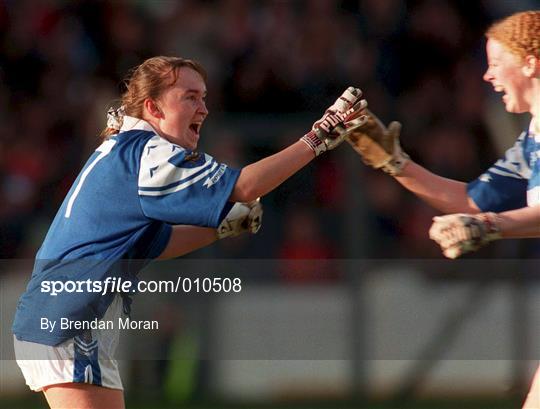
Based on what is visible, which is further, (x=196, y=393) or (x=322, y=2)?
(x=322, y=2)

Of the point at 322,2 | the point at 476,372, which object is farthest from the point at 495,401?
the point at 322,2

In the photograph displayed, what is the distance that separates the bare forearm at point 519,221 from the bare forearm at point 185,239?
1.15 m

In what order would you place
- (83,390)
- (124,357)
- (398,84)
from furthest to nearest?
1. (398,84)
2. (124,357)
3. (83,390)

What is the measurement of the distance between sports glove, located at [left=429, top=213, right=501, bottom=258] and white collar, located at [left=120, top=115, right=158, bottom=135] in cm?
102

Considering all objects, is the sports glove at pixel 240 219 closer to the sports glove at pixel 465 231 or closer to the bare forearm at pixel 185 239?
the bare forearm at pixel 185 239

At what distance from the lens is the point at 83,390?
3543 mm

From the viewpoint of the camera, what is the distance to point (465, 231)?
11.4 feet

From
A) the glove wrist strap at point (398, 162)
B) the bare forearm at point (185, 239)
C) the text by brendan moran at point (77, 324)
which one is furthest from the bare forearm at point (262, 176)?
the glove wrist strap at point (398, 162)

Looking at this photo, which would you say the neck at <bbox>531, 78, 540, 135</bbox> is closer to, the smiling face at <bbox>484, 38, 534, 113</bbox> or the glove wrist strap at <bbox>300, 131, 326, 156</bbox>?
the smiling face at <bbox>484, 38, 534, 113</bbox>

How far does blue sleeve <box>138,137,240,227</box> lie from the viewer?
3596 mm

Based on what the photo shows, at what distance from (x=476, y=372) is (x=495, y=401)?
0.69 ft

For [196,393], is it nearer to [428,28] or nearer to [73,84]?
[73,84]

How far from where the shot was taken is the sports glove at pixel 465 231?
11.4 feet

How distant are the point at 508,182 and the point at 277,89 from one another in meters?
3.05
